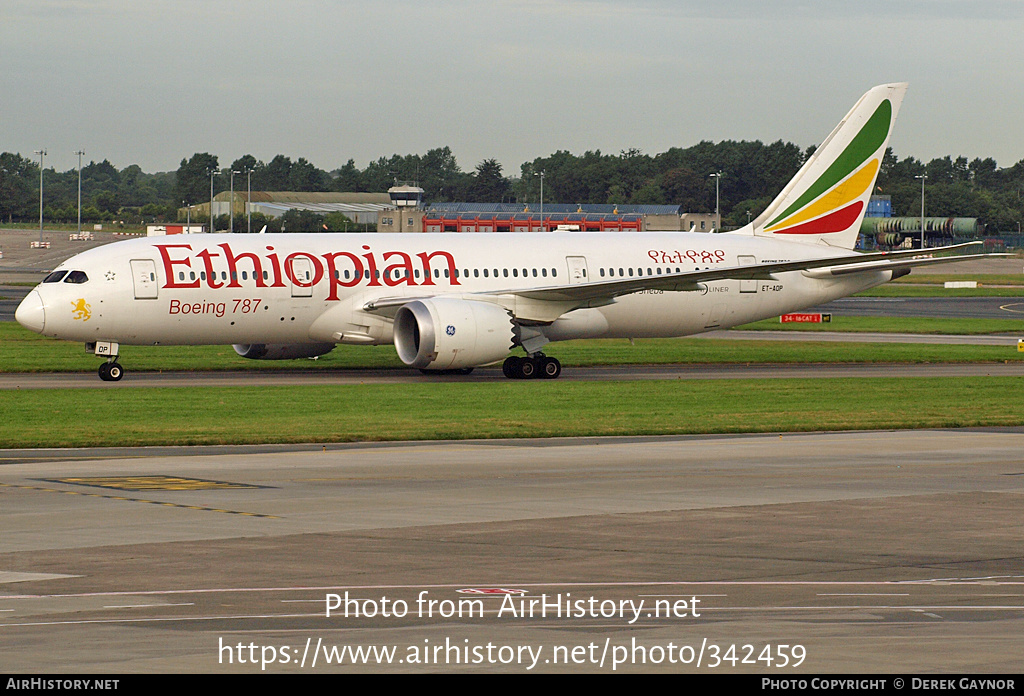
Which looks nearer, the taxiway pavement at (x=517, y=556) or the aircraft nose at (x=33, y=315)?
the taxiway pavement at (x=517, y=556)

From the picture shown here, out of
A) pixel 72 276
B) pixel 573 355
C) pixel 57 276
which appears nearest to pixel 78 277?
pixel 72 276

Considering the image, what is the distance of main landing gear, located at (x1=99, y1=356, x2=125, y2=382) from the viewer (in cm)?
4250

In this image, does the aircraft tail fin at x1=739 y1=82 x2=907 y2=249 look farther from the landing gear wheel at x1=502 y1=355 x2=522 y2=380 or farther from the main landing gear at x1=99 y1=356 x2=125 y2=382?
the main landing gear at x1=99 y1=356 x2=125 y2=382

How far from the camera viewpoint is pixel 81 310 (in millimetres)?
42031

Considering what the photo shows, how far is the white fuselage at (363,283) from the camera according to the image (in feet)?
139

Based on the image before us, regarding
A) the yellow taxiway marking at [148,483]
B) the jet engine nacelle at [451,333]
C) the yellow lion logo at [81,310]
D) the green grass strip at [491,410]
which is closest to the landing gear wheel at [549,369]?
the jet engine nacelle at [451,333]

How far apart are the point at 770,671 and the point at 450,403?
2617cm

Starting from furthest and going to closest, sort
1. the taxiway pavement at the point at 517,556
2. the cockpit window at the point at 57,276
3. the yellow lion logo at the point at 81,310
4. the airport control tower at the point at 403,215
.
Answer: the airport control tower at the point at 403,215 → the cockpit window at the point at 57,276 → the yellow lion logo at the point at 81,310 → the taxiway pavement at the point at 517,556

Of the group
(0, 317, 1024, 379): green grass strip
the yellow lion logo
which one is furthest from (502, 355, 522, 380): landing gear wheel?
the yellow lion logo

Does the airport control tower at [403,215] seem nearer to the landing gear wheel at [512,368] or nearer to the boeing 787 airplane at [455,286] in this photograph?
the boeing 787 airplane at [455,286]

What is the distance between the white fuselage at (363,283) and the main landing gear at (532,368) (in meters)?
1.11

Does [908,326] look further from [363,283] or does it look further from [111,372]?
[111,372]

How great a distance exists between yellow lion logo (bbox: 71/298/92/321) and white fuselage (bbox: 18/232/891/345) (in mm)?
28
